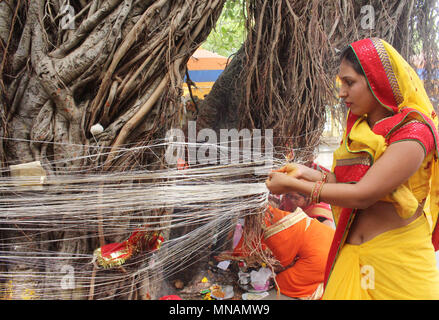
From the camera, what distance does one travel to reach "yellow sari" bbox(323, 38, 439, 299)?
1.12m

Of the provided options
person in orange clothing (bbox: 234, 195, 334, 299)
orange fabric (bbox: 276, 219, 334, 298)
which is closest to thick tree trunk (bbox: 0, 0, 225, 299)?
person in orange clothing (bbox: 234, 195, 334, 299)

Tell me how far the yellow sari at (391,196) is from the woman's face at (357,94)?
3 centimetres

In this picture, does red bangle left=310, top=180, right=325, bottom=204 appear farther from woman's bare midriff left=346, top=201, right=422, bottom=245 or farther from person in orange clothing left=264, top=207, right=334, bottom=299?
person in orange clothing left=264, top=207, right=334, bottom=299

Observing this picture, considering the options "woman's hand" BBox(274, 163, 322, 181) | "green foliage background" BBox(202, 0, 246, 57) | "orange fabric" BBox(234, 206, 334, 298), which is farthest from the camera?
"orange fabric" BBox(234, 206, 334, 298)

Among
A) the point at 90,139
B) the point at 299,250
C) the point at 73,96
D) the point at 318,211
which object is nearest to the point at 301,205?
the point at 318,211

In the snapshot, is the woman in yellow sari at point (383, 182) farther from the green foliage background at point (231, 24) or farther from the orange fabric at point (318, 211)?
the orange fabric at point (318, 211)

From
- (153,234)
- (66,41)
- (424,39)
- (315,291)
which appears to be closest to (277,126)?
(153,234)

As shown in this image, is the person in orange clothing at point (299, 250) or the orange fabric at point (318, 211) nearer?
the person in orange clothing at point (299, 250)

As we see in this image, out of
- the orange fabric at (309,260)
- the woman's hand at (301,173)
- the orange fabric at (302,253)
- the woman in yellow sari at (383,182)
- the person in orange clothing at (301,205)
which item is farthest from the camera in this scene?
the person in orange clothing at (301,205)

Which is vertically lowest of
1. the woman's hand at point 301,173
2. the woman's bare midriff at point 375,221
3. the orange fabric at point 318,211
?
the orange fabric at point 318,211

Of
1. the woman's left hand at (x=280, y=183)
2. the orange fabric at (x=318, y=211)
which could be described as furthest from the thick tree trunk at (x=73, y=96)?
the orange fabric at (x=318, y=211)

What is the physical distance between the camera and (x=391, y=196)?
1127 millimetres

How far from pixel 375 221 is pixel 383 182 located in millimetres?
276

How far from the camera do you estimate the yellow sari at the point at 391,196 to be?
44.0 inches
